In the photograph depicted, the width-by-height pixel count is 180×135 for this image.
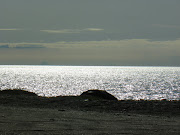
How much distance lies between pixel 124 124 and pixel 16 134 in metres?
3.80

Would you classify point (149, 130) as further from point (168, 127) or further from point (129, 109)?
point (129, 109)

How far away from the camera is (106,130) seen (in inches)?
285

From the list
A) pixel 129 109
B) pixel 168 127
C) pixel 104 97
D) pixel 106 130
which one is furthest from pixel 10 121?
pixel 104 97

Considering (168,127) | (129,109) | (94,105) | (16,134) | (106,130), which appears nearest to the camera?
(16,134)

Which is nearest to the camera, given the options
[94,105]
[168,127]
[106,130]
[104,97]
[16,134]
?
[16,134]

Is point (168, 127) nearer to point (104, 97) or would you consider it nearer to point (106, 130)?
point (106, 130)

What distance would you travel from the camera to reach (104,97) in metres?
→ 20.8

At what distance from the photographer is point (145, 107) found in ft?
42.3

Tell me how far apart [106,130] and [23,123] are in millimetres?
2970

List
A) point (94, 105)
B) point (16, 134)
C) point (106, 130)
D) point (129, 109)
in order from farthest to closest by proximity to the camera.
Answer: point (94, 105) < point (129, 109) < point (106, 130) < point (16, 134)

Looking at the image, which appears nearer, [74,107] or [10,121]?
[10,121]

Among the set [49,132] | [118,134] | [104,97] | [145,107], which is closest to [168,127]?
[118,134]

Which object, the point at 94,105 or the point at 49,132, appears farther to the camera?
the point at 94,105

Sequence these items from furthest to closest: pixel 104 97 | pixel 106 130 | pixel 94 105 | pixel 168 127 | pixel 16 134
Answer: pixel 104 97 < pixel 94 105 < pixel 168 127 < pixel 106 130 < pixel 16 134
